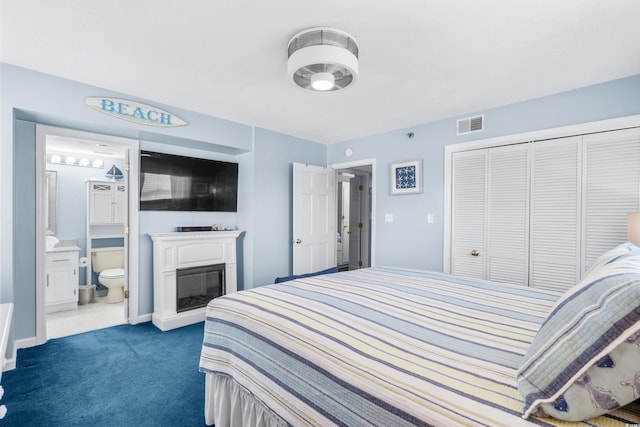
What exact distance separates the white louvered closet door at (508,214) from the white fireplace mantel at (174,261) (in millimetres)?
3209

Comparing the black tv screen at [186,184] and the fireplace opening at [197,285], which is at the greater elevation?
the black tv screen at [186,184]

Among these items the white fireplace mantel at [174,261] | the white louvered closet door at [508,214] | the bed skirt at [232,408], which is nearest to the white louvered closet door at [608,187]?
the white louvered closet door at [508,214]

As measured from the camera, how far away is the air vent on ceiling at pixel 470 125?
3.45m

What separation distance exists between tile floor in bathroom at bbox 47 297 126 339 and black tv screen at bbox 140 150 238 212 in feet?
4.74

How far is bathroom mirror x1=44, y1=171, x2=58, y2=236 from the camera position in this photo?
14.9 ft

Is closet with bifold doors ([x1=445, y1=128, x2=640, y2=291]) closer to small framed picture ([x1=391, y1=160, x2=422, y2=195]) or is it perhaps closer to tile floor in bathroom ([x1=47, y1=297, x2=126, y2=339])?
small framed picture ([x1=391, y1=160, x2=422, y2=195])

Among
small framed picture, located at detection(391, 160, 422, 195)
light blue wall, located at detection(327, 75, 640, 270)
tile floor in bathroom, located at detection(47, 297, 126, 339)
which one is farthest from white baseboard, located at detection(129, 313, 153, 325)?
small framed picture, located at detection(391, 160, 422, 195)

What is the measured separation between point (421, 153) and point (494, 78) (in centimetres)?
135

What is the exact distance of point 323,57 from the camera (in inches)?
76.2

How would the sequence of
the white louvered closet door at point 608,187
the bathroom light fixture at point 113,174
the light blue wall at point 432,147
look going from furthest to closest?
the bathroom light fixture at point 113,174 < the light blue wall at point 432,147 < the white louvered closet door at point 608,187

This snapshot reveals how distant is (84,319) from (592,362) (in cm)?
476

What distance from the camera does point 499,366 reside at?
1.01 m

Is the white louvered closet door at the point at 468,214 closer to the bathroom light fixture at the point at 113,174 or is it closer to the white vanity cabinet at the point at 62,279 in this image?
the white vanity cabinet at the point at 62,279

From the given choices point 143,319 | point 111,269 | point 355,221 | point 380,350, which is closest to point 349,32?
point 380,350
